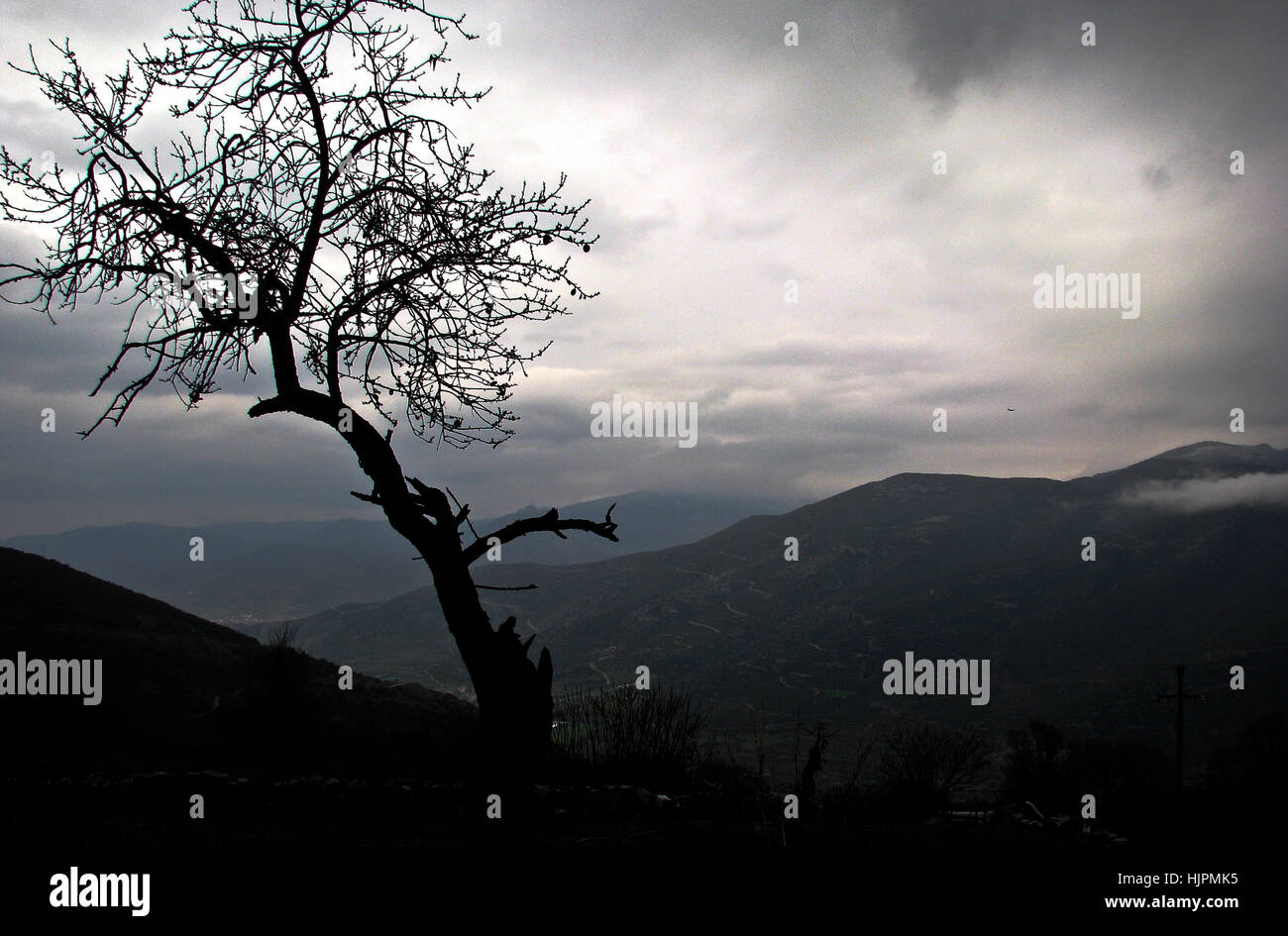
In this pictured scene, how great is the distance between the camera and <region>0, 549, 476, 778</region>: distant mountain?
2178 centimetres

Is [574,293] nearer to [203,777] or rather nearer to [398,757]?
[203,777]

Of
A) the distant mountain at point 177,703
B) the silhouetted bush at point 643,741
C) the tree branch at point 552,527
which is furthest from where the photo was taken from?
the distant mountain at point 177,703

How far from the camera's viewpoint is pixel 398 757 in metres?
22.6

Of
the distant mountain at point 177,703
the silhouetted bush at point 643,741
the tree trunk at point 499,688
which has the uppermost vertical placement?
the tree trunk at point 499,688

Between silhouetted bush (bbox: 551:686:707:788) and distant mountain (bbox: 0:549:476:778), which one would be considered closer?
silhouetted bush (bbox: 551:686:707:788)

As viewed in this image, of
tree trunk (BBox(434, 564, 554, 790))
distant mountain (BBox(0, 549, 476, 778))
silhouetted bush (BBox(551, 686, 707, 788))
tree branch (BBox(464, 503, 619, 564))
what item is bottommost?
distant mountain (BBox(0, 549, 476, 778))

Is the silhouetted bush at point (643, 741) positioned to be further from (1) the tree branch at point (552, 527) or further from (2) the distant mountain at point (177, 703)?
(1) the tree branch at point (552, 527)

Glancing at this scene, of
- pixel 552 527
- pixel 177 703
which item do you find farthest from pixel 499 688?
pixel 177 703

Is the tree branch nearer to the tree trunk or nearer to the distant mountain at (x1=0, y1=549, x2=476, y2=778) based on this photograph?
the tree trunk

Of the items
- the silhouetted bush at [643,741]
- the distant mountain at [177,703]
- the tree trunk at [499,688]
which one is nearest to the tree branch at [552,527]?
the tree trunk at [499,688]

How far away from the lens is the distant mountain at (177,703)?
21781 millimetres

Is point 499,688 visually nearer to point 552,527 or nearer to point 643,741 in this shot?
point 552,527

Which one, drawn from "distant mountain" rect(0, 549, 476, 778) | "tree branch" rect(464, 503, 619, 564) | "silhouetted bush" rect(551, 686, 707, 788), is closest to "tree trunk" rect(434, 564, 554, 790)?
"tree branch" rect(464, 503, 619, 564)
